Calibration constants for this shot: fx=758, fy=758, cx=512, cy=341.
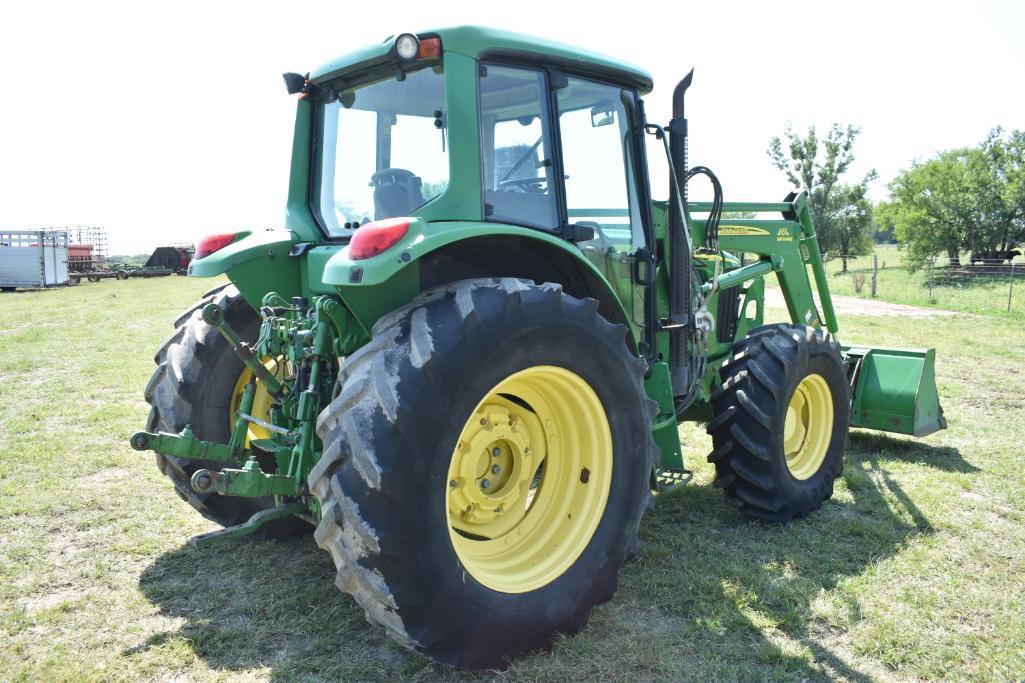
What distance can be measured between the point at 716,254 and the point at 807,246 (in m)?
1.46

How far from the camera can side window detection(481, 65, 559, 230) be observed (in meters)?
3.39

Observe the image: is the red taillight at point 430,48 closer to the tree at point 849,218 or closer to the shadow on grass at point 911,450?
the shadow on grass at point 911,450

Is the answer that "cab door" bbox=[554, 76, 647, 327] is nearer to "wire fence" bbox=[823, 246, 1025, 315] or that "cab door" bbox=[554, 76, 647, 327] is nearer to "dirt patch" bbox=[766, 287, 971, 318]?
"dirt patch" bbox=[766, 287, 971, 318]

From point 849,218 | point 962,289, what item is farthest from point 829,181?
point 962,289

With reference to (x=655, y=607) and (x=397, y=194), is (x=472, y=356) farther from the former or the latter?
(x=655, y=607)

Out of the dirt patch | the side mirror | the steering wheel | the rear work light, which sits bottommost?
the dirt patch

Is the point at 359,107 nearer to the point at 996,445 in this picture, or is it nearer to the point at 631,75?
the point at 631,75

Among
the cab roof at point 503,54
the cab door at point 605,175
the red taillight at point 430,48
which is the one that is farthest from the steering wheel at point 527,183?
the red taillight at point 430,48

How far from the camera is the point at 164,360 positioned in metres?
4.11

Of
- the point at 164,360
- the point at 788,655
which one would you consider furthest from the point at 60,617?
the point at 788,655

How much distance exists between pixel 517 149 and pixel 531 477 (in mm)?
1536

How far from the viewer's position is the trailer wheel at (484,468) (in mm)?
2537

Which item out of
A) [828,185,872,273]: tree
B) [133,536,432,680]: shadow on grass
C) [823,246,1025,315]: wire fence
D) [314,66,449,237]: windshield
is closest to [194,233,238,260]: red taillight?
[314,66,449,237]: windshield

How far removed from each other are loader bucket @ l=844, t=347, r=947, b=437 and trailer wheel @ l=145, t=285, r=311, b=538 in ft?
14.4
